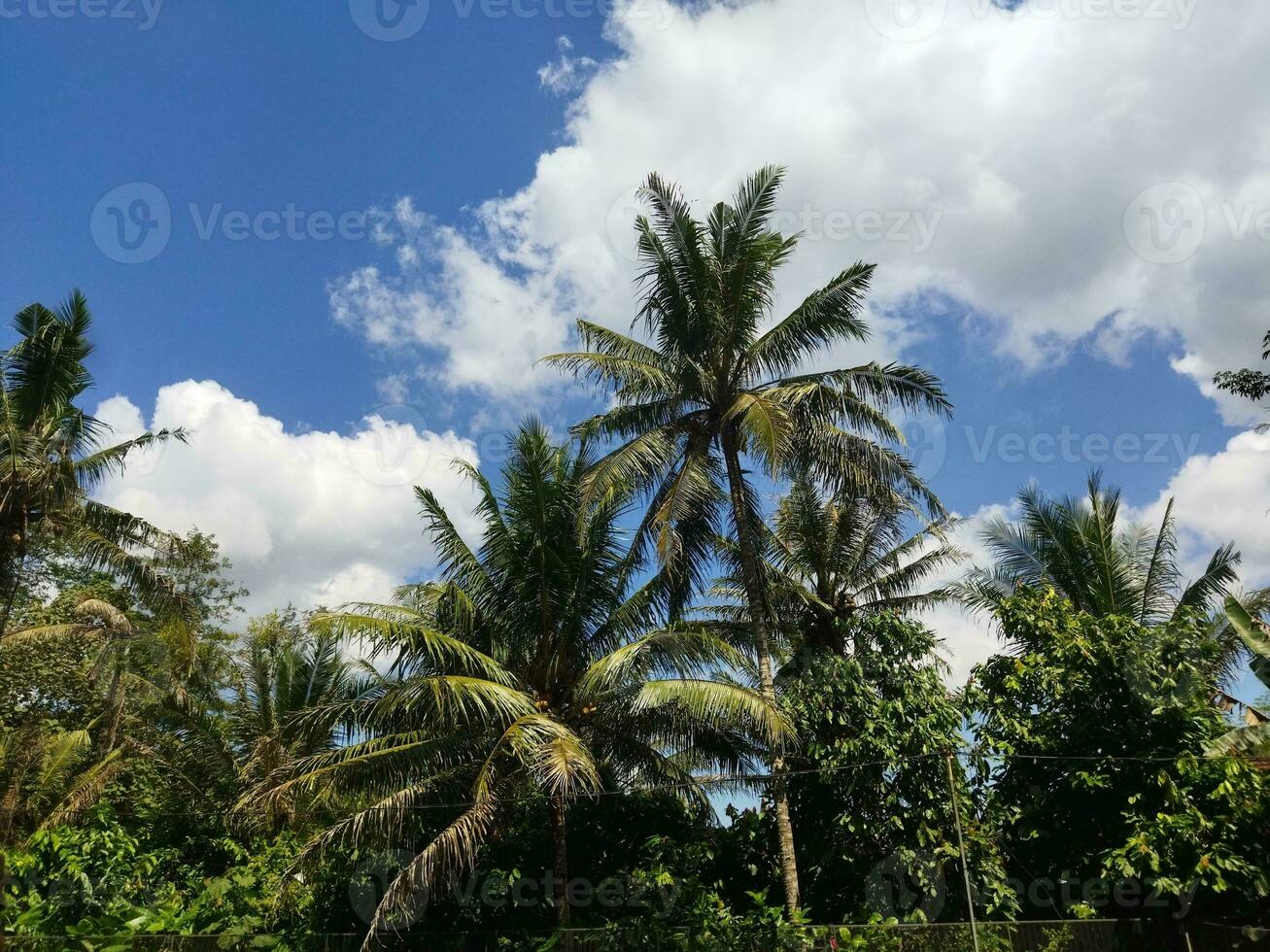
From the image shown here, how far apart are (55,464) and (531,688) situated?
668 cm

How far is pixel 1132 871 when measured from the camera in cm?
1123

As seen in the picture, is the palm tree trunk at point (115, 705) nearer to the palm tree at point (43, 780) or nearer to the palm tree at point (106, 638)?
the palm tree at point (106, 638)

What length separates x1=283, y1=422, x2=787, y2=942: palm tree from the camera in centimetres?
1096

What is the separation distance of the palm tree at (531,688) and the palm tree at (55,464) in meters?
3.91

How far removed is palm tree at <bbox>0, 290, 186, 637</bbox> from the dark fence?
4516 millimetres

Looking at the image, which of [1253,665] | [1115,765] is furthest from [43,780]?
[1253,665]

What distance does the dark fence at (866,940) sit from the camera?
32.8 ft

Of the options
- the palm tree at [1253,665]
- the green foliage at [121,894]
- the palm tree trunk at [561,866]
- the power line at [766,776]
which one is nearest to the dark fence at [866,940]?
the green foliage at [121,894]

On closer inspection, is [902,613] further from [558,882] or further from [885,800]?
[558,882]

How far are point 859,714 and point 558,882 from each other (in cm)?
485

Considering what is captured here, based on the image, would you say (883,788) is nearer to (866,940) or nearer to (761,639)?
(761,639)

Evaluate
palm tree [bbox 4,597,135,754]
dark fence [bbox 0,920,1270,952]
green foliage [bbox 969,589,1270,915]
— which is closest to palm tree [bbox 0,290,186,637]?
palm tree [bbox 4,597,135,754]

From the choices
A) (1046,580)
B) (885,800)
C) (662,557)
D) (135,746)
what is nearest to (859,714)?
(885,800)

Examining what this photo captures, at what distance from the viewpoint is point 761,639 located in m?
12.6
